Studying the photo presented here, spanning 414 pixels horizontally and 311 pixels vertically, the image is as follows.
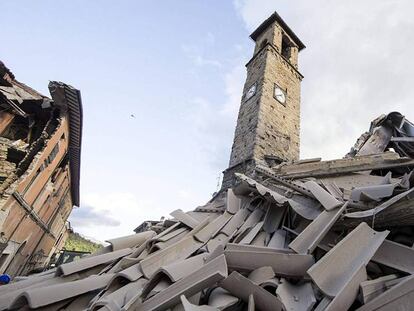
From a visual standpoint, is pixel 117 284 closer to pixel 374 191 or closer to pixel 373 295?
pixel 373 295

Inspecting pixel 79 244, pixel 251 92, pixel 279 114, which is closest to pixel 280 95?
pixel 279 114

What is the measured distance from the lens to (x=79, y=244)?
23.9 m

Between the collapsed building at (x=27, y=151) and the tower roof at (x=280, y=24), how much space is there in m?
8.92

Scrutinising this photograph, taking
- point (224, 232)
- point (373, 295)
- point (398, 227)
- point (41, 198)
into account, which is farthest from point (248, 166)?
point (41, 198)

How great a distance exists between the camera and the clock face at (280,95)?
911 centimetres

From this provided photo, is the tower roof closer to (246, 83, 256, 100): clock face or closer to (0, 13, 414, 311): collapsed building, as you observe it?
(246, 83, 256, 100): clock face

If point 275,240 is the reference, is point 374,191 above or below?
above

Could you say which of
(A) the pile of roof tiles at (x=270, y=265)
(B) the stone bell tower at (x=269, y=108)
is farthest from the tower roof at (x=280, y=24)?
(A) the pile of roof tiles at (x=270, y=265)

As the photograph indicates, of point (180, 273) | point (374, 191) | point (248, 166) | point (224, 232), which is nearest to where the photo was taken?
point (180, 273)

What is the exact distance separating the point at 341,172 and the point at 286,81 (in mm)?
7656

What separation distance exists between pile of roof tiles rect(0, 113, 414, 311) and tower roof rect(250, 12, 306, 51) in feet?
Result: 36.9

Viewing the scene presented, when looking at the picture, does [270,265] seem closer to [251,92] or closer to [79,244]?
[251,92]

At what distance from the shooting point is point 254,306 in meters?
1.24

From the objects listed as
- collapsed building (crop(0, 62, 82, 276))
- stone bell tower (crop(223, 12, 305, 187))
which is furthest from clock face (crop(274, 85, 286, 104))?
collapsed building (crop(0, 62, 82, 276))
